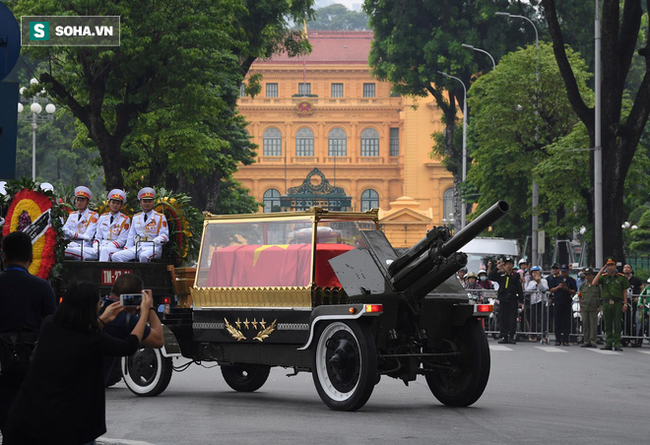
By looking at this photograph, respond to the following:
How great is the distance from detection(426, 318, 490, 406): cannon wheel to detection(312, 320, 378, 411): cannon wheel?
47.0 inches

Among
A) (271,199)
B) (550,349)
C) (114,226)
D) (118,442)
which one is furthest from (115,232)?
(271,199)

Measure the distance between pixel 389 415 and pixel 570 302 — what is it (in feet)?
52.5

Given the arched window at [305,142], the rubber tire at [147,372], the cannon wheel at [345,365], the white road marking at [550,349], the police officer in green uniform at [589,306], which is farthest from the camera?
Answer: the arched window at [305,142]

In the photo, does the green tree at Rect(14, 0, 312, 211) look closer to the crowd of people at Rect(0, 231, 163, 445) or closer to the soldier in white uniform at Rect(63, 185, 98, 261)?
the soldier in white uniform at Rect(63, 185, 98, 261)

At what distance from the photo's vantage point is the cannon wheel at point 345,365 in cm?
1215

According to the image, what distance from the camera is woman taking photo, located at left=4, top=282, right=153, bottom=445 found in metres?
6.17

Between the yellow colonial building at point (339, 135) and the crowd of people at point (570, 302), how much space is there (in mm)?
86352

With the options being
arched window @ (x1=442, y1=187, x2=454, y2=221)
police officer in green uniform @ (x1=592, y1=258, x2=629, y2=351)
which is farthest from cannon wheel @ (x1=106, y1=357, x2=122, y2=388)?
arched window @ (x1=442, y1=187, x2=454, y2=221)

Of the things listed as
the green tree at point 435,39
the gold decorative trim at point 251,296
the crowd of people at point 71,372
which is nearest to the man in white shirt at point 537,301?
the gold decorative trim at point 251,296

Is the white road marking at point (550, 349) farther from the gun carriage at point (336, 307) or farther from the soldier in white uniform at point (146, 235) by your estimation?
the gun carriage at point (336, 307)

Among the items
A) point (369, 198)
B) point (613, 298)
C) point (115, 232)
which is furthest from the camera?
point (369, 198)

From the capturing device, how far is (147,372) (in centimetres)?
1412

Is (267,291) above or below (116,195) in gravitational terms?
below

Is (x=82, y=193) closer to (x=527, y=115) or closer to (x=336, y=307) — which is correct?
(x=336, y=307)
